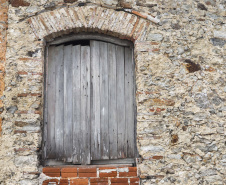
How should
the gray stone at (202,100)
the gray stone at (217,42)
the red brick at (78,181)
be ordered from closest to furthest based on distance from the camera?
1. the red brick at (78,181)
2. the gray stone at (202,100)
3. the gray stone at (217,42)

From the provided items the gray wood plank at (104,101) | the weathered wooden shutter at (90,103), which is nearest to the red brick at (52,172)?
the weathered wooden shutter at (90,103)

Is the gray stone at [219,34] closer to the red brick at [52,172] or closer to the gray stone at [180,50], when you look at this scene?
the gray stone at [180,50]

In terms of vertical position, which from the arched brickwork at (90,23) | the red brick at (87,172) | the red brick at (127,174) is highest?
the arched brickwork at (90,23)

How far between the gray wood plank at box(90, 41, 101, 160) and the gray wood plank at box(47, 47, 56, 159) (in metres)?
0.52

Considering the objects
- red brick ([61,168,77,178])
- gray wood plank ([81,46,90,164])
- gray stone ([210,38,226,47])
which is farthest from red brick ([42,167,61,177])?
gray stone ([210,38,226,47])

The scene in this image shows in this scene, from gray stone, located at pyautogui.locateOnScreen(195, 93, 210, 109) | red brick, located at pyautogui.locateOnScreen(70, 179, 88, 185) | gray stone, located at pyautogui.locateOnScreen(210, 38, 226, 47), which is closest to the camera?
red brick, located at pyautogui.locateOnScreen(70, 179, 88, 185)

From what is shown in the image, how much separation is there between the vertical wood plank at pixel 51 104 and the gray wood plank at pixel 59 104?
52 millimetres

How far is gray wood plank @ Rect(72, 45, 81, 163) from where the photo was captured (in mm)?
3076

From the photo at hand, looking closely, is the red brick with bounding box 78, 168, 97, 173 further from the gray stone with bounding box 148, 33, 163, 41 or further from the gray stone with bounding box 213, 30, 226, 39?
the gray stone with bounding box 213, 30, 226, 39

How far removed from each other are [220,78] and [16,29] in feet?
9.21

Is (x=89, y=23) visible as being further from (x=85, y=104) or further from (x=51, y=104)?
(x=51, y=104)

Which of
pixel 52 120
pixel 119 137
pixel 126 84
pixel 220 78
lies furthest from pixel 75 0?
pixel 220 78

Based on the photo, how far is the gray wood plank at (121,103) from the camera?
123 inches

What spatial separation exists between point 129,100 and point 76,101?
728mm
